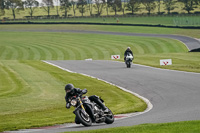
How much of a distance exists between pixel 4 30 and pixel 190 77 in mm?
86752

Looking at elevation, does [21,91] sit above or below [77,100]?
below

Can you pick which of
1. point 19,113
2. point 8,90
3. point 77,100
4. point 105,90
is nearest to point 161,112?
point 77,100

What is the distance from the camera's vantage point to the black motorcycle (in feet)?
39.7

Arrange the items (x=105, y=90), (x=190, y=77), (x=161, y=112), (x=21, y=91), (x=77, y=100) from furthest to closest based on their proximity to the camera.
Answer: (x=190, y=77) < (x=105, y=90) < (x=21, y=91) < (x=161, y=112) < (x=77, y=100)

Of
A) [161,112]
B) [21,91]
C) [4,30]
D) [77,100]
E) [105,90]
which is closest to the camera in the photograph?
[77,100]

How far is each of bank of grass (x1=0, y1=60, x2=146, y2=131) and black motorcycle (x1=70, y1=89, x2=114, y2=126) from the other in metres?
1.32

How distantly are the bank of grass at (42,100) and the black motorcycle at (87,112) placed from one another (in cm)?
132

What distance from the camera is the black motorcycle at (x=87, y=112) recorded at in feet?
39.7

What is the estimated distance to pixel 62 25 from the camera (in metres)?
108

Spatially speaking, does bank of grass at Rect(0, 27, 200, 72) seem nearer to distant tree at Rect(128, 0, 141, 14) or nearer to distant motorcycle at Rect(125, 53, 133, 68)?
distant motorcycle at Rect(125, 53, 133, 68)

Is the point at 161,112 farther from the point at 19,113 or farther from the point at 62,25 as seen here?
the point at 62,25

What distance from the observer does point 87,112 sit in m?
12.4

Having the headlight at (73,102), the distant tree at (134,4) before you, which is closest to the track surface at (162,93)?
the headlight at (73,102)

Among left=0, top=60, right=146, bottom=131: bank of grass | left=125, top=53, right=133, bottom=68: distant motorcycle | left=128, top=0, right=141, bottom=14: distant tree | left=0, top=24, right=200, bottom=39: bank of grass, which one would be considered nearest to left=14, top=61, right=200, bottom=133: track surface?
left=0, top=60, right=146, bottom=131: bank of grass
